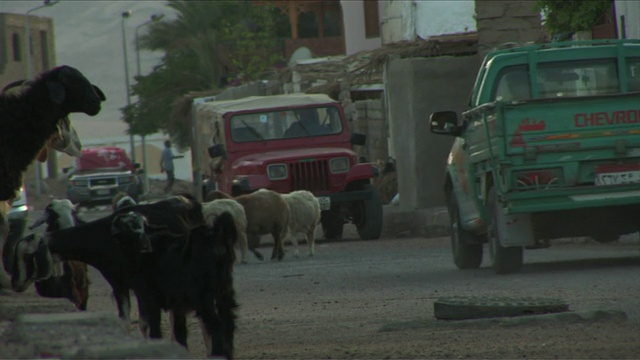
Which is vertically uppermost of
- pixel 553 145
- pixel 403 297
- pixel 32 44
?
pixel 32 44

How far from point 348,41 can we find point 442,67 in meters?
32.0

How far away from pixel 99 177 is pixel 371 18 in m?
16.3

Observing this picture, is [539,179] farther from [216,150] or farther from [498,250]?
[216,150]

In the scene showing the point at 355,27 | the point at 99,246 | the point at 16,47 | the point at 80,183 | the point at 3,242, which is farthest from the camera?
the point at 16,47

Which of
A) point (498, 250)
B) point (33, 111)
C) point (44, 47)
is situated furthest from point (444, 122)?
point (44, 47)

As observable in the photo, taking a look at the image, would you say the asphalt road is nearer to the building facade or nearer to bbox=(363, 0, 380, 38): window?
bbox=(363, 0, 380, 38): window

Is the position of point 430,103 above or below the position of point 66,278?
above

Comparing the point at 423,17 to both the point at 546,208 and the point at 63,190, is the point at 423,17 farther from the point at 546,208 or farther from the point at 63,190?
the point at 546,208

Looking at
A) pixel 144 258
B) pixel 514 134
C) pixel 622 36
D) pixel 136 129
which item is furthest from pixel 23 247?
pixel 136 129

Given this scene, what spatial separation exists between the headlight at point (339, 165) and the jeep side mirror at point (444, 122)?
807 centimetres

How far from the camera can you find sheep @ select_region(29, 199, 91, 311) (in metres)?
9.73

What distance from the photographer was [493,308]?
364 inches

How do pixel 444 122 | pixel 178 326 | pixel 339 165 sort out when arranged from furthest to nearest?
pixel 339 165
pixel 444 122
pixel 178 326

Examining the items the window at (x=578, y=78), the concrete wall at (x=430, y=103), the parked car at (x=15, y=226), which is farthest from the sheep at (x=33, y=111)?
the concrete wall at (x=430, y=103)
